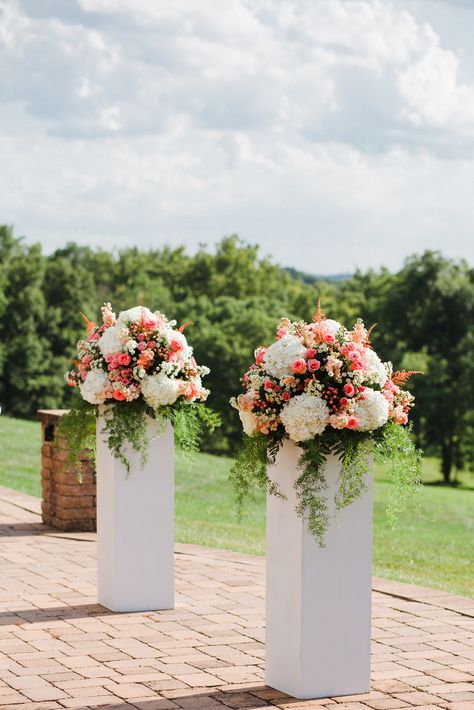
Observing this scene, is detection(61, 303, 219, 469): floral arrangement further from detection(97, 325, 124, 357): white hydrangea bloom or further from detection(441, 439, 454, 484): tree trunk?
detection(441, 439, 454, 484): tree trunk

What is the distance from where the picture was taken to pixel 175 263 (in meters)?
68.0

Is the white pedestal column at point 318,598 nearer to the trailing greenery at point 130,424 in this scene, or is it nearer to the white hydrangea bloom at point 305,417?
the white hydrangea bloom at point 305,417

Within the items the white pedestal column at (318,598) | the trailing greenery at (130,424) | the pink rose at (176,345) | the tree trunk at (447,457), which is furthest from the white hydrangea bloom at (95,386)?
the tree trunk at (447,457)

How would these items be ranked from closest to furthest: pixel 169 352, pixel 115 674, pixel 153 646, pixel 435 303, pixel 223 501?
1. pixel 115 674
2. pixel 153 646
3. pixel 169 352
4. pixel 223 501
5. pixel 435 303

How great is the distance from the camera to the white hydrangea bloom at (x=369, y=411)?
598cm

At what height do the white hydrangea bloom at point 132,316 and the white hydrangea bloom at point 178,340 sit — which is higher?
the white hydrangea bloom at point 132,316

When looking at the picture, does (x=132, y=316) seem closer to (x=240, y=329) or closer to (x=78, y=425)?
(x=78, y=425)

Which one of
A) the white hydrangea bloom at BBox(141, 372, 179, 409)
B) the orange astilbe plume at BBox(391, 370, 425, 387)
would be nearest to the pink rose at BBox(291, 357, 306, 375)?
the orange astilbe plume at BBox(391, 370, 425, 387)

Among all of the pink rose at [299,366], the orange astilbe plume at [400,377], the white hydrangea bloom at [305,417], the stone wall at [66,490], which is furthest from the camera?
the stone wall at [66,490]

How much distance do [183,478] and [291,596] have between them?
1205 cm

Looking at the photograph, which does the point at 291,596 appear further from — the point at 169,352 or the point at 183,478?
the point at 183,478

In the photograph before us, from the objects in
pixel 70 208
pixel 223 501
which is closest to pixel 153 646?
pixel 223 501

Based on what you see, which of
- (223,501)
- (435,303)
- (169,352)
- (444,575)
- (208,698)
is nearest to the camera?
(208,698)

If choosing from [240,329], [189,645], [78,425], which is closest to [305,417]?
[189,645]
